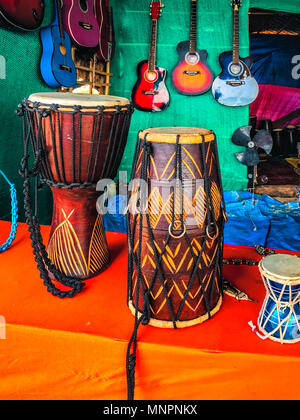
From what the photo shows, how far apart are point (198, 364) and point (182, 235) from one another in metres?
0.40

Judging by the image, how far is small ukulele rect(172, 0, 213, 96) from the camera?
376 cm

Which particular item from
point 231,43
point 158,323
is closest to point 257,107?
point 231,43

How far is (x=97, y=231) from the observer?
1.45 metres

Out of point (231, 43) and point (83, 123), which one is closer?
point (83, 123)

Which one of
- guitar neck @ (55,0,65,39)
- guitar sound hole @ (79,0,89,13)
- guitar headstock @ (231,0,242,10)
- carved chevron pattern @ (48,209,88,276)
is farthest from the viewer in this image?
guitar headstock @ (231,0,242,10)

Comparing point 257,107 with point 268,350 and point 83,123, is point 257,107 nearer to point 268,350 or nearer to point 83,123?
point 83,123

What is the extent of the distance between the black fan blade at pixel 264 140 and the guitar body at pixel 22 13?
263cm

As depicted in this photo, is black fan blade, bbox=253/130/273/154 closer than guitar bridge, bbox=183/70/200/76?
No

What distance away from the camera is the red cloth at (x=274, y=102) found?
12.5 feet

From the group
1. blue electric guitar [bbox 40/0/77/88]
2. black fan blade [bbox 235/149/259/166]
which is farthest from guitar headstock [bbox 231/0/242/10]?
blue electric guitar [bbox 40/0/77/88]

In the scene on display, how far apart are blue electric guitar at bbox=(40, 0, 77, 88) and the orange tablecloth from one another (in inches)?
68.2

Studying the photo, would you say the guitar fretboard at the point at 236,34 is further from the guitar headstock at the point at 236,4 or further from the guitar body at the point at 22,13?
the guitar body at the point at 22,13

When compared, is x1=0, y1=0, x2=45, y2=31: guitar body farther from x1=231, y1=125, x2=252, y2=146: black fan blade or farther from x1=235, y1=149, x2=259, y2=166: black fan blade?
x1=235, y1=149, x2=259, y2=166: black fan blade

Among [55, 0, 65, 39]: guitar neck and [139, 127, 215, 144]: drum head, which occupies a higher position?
[55, 0, 65, 39]: guitar neck
